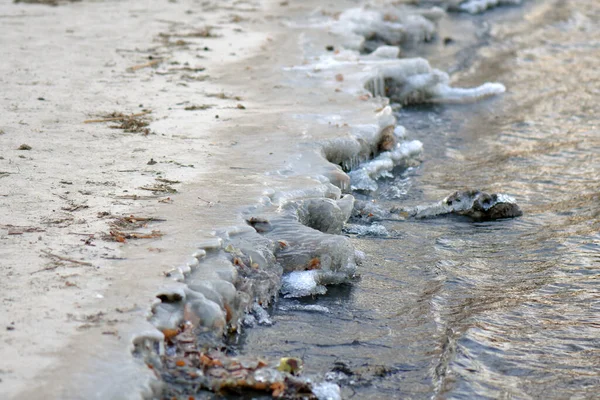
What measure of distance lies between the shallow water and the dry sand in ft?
2.85

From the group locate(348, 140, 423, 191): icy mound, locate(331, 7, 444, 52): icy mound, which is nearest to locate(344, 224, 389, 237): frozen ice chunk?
locate(348, 140, 423, 191): icy mound

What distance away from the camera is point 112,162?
5980mm

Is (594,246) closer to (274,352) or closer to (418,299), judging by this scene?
(418,299)

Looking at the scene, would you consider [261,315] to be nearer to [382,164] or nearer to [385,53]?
[382,164]

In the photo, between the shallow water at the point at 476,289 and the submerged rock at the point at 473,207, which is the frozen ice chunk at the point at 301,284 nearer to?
the shallow water at the point at 476,289

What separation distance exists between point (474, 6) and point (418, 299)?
13.5m

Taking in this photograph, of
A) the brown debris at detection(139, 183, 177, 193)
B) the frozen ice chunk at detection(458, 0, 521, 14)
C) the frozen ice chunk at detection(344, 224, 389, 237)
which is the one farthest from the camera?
the frozen ice chunk at detection(458, 0, 521, 14)

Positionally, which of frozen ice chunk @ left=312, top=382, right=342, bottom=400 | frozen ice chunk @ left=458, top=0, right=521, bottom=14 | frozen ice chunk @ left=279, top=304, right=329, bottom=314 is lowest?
frozen ice chunk @ left=279, top=304, right=329, bottom=314

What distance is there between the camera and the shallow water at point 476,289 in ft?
14.1

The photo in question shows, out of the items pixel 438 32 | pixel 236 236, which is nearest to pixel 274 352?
pixel 236 236

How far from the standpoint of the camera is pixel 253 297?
478cm

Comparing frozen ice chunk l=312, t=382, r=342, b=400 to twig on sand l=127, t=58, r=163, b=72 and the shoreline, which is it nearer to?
the shoreline

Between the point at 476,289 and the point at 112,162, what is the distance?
9.06 ft

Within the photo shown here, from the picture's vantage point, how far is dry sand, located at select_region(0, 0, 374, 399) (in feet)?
12.1
